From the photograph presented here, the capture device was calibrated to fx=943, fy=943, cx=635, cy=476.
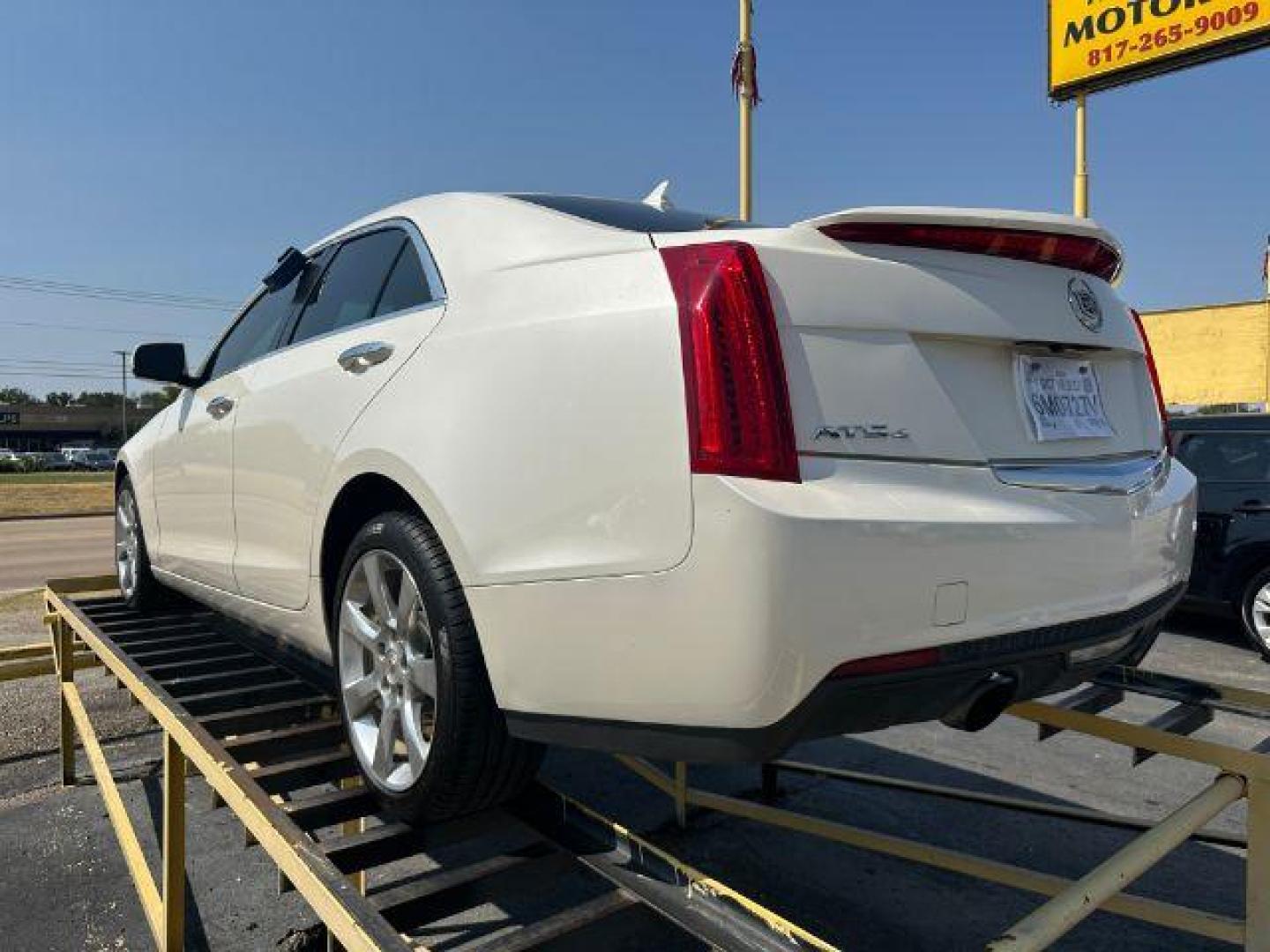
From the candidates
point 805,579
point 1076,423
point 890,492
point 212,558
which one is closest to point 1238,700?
point 1076,423

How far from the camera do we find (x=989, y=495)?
177 cm

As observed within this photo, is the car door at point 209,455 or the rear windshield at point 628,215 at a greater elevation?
the rear windshield at point 628,215

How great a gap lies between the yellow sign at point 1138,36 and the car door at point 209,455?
15.0 metres

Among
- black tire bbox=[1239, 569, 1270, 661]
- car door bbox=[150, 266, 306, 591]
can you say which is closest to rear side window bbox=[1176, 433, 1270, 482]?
black tire bbox=[1239, 569, 1270, 661]

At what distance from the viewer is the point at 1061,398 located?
207 centimetres

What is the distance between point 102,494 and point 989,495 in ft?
112

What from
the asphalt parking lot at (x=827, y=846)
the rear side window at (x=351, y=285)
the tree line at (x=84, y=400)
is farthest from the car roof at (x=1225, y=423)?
the tree line at (x=84, y=400)

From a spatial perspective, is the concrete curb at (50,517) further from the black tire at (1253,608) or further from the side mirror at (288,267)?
the black tire at (1253,608)

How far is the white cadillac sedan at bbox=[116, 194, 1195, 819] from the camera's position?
158cm

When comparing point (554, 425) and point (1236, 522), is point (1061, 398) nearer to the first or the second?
point (554, 425)

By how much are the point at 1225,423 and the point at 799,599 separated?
23.1ft

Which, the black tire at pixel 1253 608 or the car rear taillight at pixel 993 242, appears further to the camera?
the black tire at pixel 1253 608

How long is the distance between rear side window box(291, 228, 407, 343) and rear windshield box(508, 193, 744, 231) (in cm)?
49

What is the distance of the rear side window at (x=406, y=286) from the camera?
2361 mm
